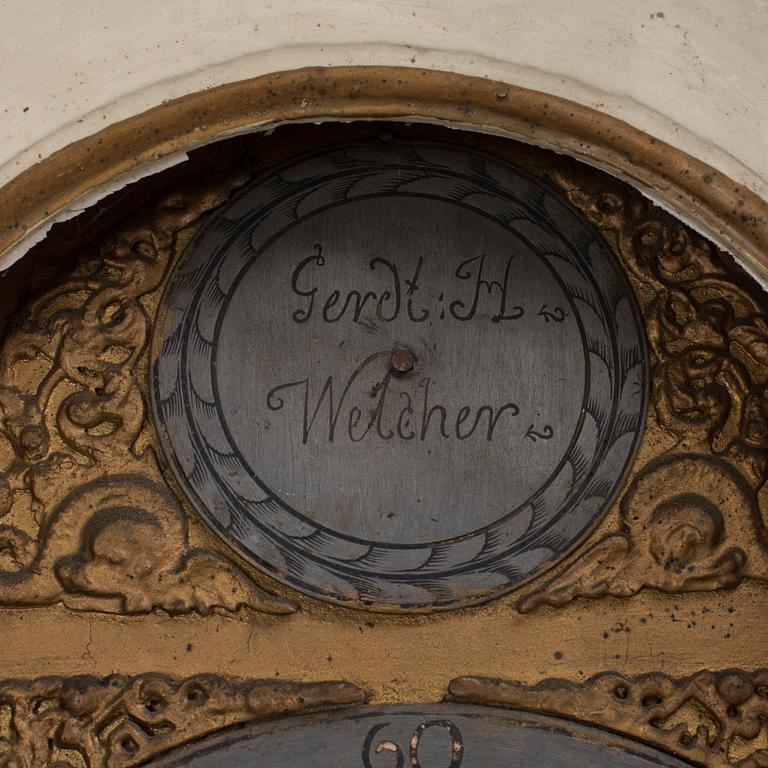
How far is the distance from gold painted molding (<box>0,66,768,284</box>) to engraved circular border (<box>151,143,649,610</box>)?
0.20 m

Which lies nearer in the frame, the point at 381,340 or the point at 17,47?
the point at 17,47

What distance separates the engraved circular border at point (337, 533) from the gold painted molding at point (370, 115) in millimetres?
204

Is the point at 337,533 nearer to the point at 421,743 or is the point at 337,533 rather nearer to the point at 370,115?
the point at 421,743

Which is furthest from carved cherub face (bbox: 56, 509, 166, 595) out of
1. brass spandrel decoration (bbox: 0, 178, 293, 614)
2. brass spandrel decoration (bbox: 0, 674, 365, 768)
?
brass spandrel decoration (bbox: 0, 674, 365, 768)

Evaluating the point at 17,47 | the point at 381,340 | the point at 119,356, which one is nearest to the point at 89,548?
the point at 119,356

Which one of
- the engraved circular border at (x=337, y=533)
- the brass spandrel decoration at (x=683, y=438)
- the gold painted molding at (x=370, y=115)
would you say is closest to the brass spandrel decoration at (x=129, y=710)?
the engraved circular border at (x=337, y=533)

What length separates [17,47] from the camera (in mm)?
1574

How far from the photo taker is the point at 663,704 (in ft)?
5.74

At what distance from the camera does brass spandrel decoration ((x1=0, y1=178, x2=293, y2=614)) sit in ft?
5.80

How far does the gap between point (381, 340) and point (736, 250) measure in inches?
18.4

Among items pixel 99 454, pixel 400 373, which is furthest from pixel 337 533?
pixel 99 454

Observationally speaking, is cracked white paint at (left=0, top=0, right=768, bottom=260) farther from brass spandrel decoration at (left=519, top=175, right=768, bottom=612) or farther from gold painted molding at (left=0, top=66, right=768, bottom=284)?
brass spandrel decoration at (left=519, top=175, right=768, bottom=612)

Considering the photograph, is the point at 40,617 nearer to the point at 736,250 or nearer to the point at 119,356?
the point at 119,356

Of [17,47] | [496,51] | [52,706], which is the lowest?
[52,706]
